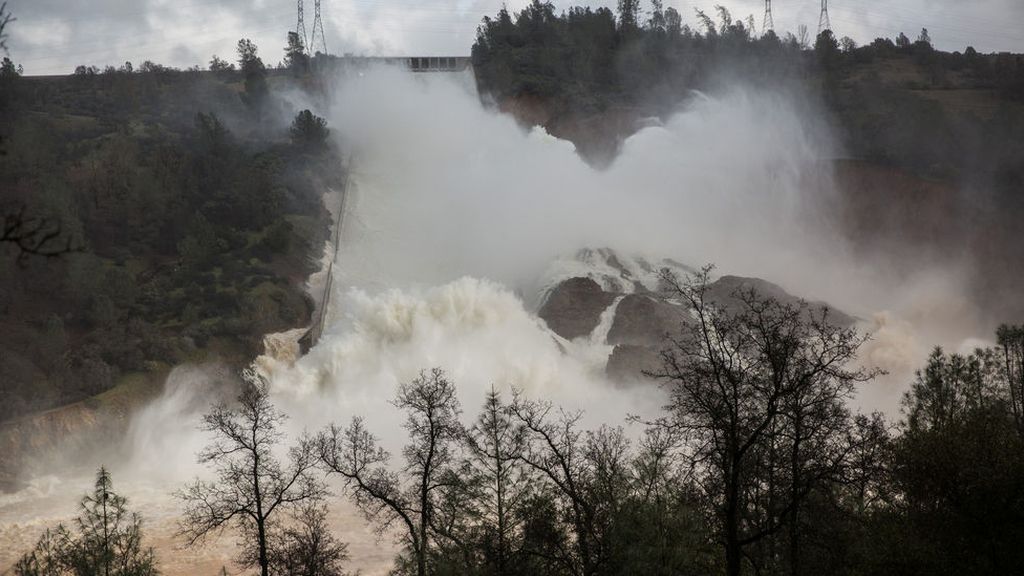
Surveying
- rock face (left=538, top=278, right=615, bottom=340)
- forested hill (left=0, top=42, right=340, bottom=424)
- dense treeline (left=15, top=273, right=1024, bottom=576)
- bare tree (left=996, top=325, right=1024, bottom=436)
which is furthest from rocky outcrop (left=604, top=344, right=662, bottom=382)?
dense treeline (left=15, top=273, right=1024, bottom=576)

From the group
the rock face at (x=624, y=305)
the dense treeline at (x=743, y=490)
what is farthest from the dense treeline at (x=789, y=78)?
the dense treeline at (x=743, y=490)

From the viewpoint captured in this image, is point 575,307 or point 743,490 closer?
point 743,490

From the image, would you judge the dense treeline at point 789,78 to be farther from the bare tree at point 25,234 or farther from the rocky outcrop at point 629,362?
the bare tree at point 25,234

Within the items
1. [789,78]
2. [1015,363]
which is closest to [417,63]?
[789,78]

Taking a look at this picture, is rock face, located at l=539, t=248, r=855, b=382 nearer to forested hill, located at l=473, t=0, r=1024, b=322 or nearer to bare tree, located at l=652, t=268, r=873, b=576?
forested hill, located at l=473, t=0, r=1024, b=322

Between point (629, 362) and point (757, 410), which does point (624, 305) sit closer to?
point (629, 362)

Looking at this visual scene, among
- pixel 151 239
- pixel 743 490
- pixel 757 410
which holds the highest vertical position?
pixel 151 239

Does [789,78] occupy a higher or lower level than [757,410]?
higher
